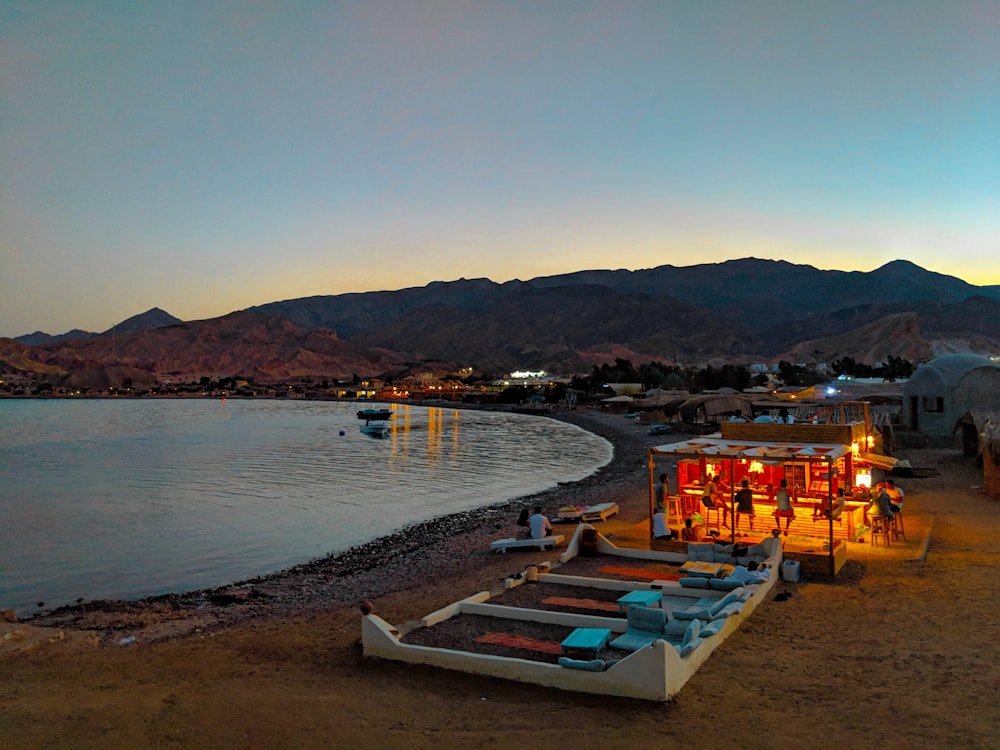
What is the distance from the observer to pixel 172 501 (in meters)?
27.4

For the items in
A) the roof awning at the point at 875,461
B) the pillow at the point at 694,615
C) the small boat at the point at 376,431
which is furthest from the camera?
the small boat at the point at 376,431

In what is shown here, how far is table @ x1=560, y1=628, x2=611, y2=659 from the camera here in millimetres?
7164

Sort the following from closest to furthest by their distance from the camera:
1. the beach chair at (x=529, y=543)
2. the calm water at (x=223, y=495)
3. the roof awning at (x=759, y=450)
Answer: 1. the roof awning at (x=759, y=450)
2. the beach chair at (x=529, y=543)
3. the calm water at (x=223, y=495)

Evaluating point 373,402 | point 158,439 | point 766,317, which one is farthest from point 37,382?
point 766,317

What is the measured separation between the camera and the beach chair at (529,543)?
1441cm

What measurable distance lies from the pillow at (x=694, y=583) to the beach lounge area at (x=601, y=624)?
0.01 metres

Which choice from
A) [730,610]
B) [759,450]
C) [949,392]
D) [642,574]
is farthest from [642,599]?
A: [949,392]

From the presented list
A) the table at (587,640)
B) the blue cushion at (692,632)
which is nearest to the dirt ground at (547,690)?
the blue cushion at (692,632)

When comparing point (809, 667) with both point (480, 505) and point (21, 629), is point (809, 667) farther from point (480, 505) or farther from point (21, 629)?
point (480, 505)

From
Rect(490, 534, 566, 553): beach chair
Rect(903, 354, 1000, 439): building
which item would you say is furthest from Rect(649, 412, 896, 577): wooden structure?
Rect(903, 354, 1000, 439): building

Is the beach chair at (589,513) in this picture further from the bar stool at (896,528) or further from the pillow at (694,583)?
the pillow at (694,583)

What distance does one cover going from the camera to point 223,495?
28.8 m

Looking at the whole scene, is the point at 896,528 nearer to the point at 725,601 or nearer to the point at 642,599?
the point at 725,601

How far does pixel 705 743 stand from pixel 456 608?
156 inches
